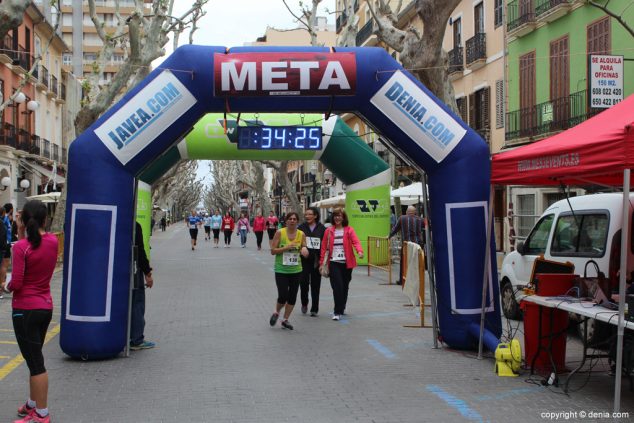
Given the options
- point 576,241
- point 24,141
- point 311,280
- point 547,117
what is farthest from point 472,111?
point 576,241

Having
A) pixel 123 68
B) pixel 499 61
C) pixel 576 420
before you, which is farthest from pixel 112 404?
pixel 499 61

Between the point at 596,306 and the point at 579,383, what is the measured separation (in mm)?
932

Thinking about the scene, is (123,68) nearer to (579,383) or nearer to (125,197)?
(125,197)

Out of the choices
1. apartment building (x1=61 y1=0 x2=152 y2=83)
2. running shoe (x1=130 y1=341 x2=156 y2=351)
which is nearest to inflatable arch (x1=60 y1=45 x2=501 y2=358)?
running shoe (x1=130 y1=341 x2=156 y2=351)

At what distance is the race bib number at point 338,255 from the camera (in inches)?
461

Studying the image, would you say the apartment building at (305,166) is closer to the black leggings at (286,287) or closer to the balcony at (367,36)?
the balcony at (367,36)

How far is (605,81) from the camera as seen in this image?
13.4m

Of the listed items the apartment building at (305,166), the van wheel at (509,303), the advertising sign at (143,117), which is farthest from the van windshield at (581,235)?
the apartment building at (305,166)

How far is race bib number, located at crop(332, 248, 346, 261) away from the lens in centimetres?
1170

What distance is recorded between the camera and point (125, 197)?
8.72 m

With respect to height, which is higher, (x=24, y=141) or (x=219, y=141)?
(x=24, y=141)

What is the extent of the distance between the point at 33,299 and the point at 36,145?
35342 mm

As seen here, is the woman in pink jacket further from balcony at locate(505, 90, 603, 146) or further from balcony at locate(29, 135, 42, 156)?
balcony at locate(29, 135, 42, 156)

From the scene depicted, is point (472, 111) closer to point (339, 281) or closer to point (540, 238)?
point (540, 238)
